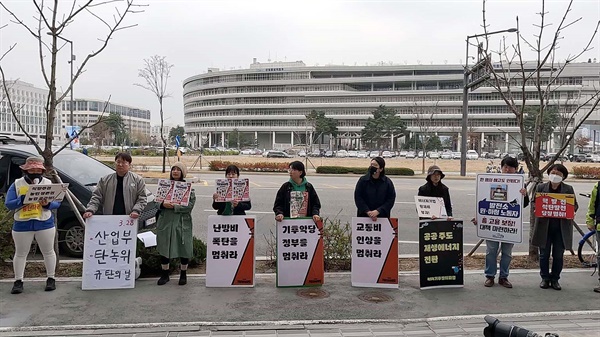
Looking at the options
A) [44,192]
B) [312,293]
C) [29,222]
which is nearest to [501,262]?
[312,293]

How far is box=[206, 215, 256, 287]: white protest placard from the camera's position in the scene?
582cm

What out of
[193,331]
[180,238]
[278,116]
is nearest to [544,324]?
[193,331]

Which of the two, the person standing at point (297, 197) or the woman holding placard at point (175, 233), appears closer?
the woman holding placard at point (175, 233)

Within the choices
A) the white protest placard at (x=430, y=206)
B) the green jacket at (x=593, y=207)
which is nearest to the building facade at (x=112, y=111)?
the white protest placard at (x=430, y=206)

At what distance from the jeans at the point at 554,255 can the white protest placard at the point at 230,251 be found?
12.4 feet

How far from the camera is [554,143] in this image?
284ft

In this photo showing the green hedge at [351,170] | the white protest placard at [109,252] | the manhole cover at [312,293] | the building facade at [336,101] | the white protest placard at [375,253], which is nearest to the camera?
the manhole cover at [312,293]

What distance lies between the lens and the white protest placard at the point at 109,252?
567 centimetres

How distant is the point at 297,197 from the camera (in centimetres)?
593

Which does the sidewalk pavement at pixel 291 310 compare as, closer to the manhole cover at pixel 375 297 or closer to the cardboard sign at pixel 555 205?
the manhole cover at pixel 375 297

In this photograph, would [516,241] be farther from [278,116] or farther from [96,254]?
[278,116]

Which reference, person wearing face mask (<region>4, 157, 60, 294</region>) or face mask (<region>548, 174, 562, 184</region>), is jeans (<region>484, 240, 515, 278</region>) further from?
person wearing face mask (<region>4, 157, 60, 294</region>)

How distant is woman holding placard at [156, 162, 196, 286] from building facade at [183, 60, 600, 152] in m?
87.6

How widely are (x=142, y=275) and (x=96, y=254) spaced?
79 cm
